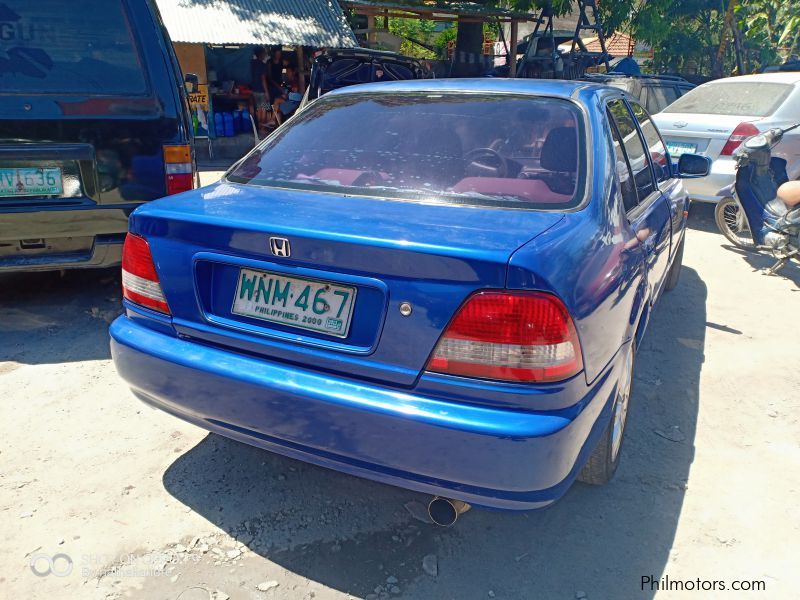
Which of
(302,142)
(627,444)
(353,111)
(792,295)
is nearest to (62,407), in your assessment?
(302,142)

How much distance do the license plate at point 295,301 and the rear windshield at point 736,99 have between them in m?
6.83

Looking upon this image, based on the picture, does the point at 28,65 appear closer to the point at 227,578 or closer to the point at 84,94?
the point at 84,94

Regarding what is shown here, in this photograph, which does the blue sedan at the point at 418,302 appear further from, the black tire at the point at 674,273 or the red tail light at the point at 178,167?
the black tire at the point at 674,273

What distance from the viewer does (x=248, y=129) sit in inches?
511

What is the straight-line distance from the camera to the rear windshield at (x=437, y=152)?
95.0 inches

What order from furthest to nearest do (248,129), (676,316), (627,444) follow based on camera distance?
(248,129)
(676,316)
(627,444)

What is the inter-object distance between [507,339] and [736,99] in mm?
7163

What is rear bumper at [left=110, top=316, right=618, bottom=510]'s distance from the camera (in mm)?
1821

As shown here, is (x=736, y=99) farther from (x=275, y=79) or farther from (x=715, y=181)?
(x=275, y=79)

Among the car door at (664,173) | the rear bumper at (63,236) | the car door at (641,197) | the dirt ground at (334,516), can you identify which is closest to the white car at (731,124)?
the car door at (664,173)

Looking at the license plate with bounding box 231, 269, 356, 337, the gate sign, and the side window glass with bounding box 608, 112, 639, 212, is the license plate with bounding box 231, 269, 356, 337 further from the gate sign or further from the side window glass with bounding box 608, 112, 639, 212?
the gate sign

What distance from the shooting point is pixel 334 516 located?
2.49 meters

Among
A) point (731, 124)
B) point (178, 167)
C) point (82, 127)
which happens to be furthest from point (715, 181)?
point (82, 127)

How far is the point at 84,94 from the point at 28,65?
14.2 inches
